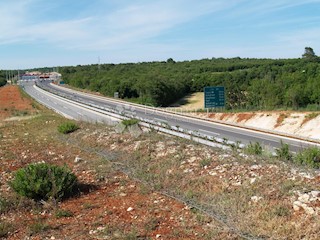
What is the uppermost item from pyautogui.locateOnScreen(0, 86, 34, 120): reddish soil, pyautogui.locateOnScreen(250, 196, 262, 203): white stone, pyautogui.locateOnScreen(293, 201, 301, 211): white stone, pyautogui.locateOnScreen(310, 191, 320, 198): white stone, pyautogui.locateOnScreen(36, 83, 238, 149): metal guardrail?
pyautogui.locateOnScreen(310, 191, 320, 198): white stone

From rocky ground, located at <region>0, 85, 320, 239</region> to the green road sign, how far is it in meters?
31.1

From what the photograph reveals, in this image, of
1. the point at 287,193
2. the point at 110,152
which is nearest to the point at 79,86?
the point at 110,152

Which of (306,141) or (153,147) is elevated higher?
(153,147)

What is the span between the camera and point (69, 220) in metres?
8.11

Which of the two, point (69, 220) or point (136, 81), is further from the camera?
point (136, 81)

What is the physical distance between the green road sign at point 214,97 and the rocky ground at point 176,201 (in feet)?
102

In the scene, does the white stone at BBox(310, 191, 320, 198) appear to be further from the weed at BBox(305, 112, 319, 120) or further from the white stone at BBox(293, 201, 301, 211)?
the weed at BBox(305, 112, 319, 120)

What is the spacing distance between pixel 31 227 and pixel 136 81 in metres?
93.5

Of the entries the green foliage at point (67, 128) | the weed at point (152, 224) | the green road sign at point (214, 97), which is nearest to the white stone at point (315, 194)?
the weed at point (152, 224)

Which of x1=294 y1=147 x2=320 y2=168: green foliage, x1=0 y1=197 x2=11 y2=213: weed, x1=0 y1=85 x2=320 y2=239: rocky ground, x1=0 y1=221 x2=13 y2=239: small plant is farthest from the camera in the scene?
x1=294 y1=147 x2=320 y2=168: green foliage

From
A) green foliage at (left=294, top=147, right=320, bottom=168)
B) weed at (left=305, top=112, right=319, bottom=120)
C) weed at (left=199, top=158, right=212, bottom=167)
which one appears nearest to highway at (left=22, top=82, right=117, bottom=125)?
weed at (left=199, top=158, right=212, bottom=167)

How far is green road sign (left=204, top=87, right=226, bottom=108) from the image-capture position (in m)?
44.3

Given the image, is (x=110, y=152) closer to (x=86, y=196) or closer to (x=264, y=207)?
(x=86, y=196)

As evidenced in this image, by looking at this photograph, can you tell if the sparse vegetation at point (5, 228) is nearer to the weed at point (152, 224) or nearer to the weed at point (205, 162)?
the weed at point (152, 224)
